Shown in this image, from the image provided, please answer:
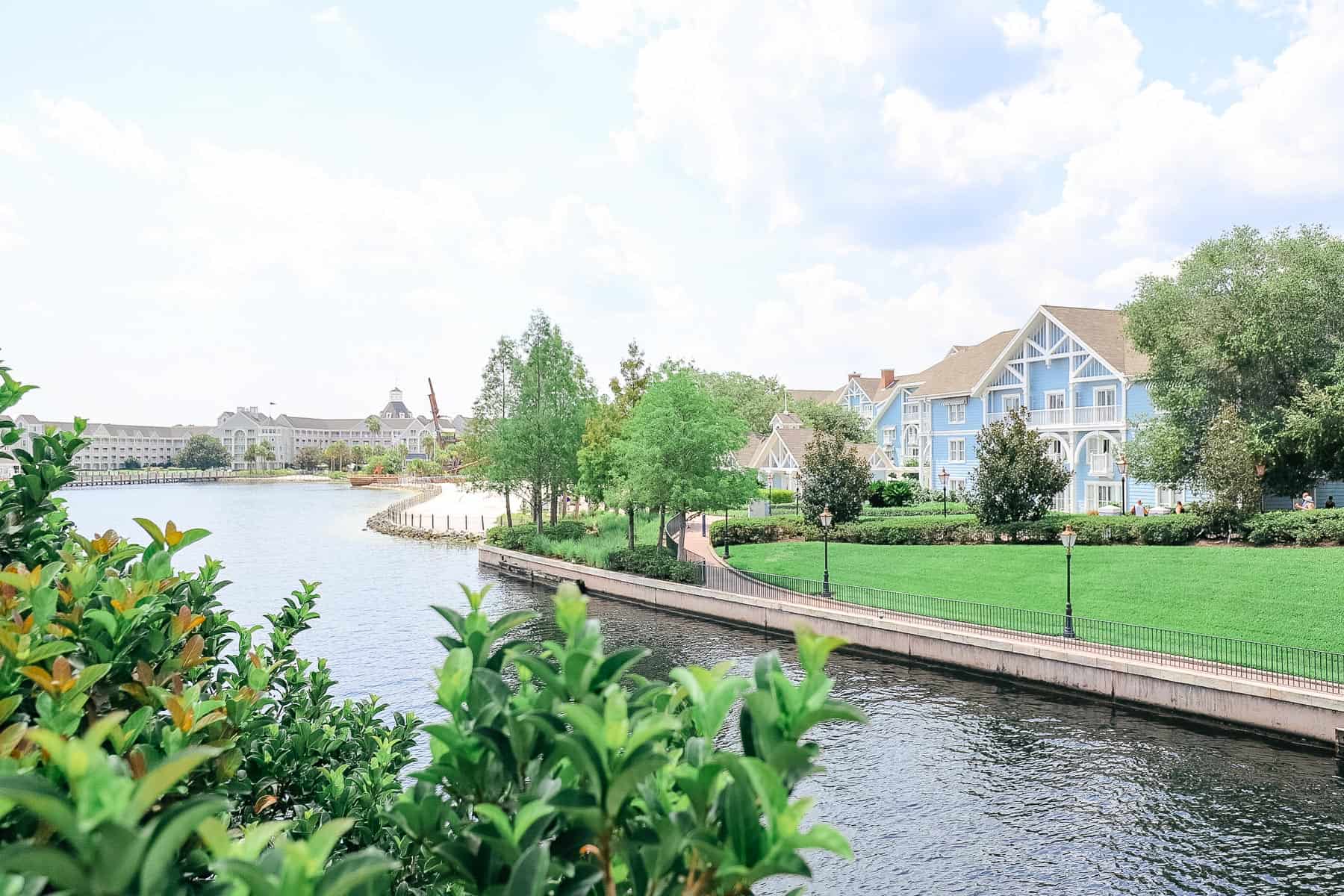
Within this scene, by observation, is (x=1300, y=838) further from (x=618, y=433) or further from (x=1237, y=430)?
(x=618, y=433)

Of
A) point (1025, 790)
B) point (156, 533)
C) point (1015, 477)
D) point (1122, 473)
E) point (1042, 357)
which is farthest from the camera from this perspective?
point (1042, 357)

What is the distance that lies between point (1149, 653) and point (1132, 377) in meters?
30.8

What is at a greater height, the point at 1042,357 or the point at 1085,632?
the point at 1042,357

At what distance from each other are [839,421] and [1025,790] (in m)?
68.4

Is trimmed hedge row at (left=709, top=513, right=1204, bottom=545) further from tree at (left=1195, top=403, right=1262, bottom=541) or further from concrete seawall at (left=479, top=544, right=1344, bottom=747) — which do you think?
concrete seawall at (left=479, top=544, right=1344, bottom=747)

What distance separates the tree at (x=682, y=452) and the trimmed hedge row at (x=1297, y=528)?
69.2 feet

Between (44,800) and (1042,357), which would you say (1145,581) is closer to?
(1042,357)

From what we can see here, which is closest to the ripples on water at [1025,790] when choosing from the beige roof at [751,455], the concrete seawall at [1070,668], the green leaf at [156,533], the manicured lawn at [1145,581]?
the concrete seawall at [1070,668]

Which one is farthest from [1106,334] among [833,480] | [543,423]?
[543,423]

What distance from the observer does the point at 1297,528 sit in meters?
33.7

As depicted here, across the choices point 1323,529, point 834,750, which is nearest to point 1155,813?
point 834,750

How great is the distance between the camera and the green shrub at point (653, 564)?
37875mm

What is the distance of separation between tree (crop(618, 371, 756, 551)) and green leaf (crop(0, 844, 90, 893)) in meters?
35.9

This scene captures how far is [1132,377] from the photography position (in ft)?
161
